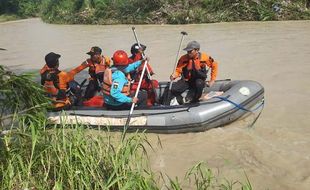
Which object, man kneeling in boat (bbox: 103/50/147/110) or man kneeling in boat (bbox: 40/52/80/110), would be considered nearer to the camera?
man kneeling in boat (bbox: 103/50/147/110)

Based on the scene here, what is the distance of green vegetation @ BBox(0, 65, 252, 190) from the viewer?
3.25 meters

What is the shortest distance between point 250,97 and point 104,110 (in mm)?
2073

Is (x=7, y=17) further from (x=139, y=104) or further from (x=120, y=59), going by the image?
(x=120, y=59)

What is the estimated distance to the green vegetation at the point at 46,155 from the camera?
3.25 meters

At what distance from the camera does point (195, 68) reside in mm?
5926

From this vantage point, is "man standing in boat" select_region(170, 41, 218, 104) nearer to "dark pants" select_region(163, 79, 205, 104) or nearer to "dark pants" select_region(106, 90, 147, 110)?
"dark pants" select_region(163, 79, 205, 104)

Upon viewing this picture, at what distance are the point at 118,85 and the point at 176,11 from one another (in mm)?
14456

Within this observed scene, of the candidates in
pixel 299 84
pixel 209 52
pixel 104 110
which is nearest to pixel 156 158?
pixel 104 110

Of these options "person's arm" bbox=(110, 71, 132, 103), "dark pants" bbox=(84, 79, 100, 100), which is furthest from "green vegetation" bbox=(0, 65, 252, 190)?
"dark pants" bbox=(84, 79, 100, 100)

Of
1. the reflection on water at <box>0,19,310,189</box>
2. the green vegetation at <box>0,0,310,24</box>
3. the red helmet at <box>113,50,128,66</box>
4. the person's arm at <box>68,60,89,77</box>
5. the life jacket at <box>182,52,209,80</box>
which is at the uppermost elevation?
the green vegetation at <box>0,0,310,24</box>

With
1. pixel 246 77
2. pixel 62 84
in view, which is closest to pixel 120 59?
pixel 62 84

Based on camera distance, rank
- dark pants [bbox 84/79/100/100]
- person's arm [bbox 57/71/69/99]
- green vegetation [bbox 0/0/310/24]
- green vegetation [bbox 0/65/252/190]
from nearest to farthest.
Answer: green vegetation [bbox 0/65/252/190] → person's arm [bbox 57/71/69/99] → dark pants [bbox 84/79/100/100] → green vegetation [bbox 0/0/310/24]

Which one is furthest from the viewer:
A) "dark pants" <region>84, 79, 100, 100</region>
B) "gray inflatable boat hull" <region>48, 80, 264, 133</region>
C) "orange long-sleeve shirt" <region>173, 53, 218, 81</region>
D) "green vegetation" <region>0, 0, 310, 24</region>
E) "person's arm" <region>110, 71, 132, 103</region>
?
"green vegetation" <region>0, 0, 310, 24</region>

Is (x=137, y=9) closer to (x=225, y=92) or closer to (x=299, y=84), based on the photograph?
(x=299, y=84)
